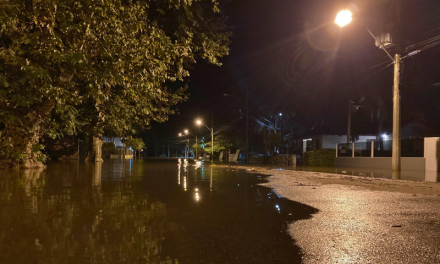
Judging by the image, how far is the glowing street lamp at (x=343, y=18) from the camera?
49.8 feet

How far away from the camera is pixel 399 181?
13.0m

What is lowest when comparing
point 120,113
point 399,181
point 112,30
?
point 399,181

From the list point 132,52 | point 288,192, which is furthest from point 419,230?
point 132,52

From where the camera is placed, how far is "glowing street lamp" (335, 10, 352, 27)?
15188mm

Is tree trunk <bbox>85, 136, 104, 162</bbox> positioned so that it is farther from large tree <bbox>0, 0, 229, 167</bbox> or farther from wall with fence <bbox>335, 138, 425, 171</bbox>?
wall with fence <bbox>335, 138, 425, 171</bbox>

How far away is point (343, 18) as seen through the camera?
Answer: 1531 cm

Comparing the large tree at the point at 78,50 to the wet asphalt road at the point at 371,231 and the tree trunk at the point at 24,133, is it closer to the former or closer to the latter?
the tree trunk at the point at 24,133

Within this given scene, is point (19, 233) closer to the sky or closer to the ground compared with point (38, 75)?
closer to the ground

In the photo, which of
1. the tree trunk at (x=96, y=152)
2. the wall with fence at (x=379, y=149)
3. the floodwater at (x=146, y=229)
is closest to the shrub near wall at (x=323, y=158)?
the wall with fence at (x=379, y=149)

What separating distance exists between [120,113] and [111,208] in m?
17.1

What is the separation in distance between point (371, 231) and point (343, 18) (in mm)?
12662

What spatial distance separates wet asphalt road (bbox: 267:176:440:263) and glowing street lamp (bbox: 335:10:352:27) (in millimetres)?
9704

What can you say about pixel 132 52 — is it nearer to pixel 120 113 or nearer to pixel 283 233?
pixel 283 233

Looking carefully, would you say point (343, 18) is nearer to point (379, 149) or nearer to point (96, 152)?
point (379, 149)
